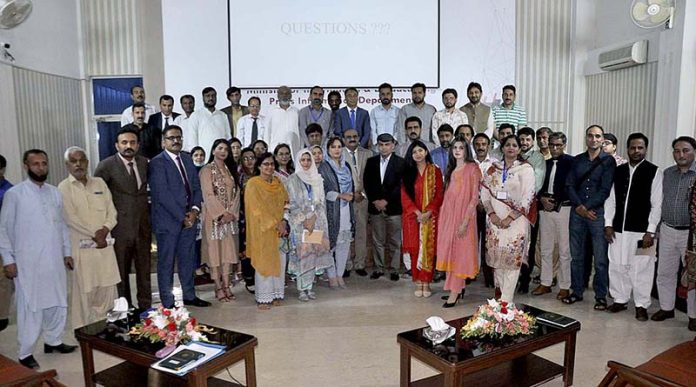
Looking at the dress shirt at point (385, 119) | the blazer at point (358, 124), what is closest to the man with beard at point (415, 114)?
the dress shirt at point (385, 119)

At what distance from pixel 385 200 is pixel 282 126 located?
1.84 meters

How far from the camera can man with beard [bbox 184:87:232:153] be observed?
6766 millimetres

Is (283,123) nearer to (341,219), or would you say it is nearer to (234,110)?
(234,110)

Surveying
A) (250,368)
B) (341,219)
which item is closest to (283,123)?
(341,219)

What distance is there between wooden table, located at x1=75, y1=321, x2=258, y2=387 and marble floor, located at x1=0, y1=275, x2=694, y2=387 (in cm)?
41

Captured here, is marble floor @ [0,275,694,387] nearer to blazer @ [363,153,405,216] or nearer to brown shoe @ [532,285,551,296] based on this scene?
brown shoe @ [532,285,551,296]

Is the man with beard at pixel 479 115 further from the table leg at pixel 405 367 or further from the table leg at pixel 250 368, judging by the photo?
the table leg at pixel 250 368

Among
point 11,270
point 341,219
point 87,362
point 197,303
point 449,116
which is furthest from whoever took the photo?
point 449,116

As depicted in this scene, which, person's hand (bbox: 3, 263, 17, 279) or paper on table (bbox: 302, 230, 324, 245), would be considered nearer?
person's hand (bbox: 3, 263, 17, 279)

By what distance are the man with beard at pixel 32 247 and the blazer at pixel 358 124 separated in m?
3.52

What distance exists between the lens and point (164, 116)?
6.80 metres

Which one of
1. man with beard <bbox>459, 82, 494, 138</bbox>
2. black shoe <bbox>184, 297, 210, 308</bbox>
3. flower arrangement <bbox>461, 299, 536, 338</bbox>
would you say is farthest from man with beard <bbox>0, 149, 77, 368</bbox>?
man with beard <bbox>459, 82, 494, 138</bbox>

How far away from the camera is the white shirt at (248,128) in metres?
6.72

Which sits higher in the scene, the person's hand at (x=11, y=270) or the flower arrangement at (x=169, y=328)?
the person's hand at (x=11, y=270)
